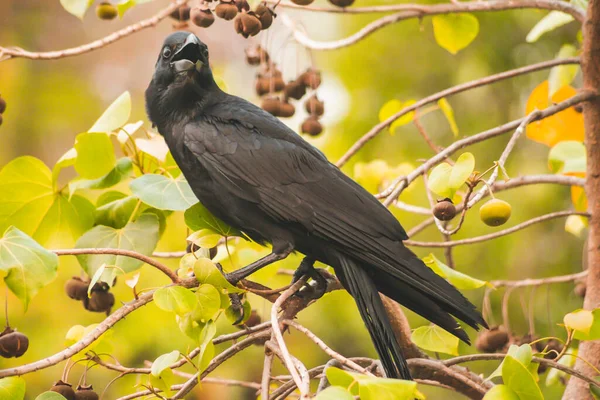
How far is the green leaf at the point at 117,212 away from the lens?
88.7 inches

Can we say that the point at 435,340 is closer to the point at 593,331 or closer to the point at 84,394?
the point at 593,331

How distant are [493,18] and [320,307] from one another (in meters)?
2.20

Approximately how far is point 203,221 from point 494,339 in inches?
40.7

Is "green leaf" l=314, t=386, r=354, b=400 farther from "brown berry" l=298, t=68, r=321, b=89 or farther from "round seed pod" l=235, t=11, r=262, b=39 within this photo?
"brown berry" l=298, t=68, r=321, b=89

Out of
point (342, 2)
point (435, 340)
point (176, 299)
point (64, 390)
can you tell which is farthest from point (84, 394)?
point (342, 2)

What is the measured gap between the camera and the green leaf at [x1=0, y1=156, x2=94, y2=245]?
2289 mm

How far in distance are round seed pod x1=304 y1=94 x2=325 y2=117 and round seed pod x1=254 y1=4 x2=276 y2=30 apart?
0.61 metres

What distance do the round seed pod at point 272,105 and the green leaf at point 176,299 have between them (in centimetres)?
118

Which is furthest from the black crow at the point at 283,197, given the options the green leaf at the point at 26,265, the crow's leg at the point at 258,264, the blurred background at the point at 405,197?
the blurred background at the point at 405,197

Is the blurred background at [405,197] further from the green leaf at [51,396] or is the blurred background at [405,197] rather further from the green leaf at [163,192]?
the green leaf at [51,396]

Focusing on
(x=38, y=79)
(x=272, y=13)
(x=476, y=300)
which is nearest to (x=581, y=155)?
(x=272, y=13)

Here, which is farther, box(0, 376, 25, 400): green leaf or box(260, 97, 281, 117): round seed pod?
box(260, 97, 281, 117): round seed pod

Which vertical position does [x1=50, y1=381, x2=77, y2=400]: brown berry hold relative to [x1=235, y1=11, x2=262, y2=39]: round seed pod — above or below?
below

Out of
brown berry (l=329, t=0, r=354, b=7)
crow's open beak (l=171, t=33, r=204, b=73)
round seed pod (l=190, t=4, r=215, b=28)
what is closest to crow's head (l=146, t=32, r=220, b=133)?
crow's open beak (l=171, t=33, r=204, b=73)
